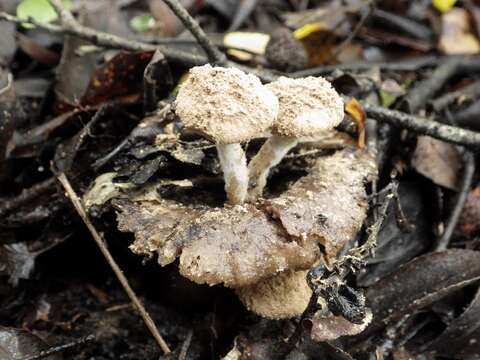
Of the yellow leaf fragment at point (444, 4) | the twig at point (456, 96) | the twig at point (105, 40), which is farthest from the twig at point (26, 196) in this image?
the yellow leaf fragment at point (444, 4)

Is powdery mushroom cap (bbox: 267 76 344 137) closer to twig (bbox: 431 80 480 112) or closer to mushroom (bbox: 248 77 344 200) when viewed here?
mushroom (bbox: 248 77 344 200)

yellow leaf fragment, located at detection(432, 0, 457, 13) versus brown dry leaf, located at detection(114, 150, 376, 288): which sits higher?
brown dry leaf, located at detection(114, 150, 376, 288)

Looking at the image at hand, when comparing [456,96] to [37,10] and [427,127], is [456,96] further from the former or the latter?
[37,10]

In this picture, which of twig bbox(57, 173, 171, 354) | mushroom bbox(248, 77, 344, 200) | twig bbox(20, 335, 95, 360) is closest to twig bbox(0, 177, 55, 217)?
twig bbox(57, 173, 171, 354)

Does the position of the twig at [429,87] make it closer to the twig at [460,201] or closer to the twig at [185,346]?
the twig at [460,201]

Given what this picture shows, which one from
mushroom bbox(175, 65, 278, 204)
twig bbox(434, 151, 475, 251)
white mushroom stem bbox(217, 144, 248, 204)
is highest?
mushroom bbox(175, 65, 278, 204)

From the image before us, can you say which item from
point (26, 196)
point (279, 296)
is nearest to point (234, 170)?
point (279, 296)

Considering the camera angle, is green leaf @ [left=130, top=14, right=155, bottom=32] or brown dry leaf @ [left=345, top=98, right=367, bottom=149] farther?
green leaf @ [left=130, top=14, right=155, bottom=32]
